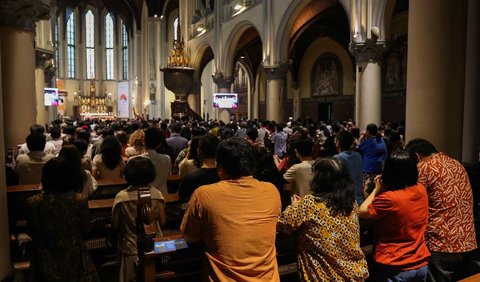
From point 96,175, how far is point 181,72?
19.2 m

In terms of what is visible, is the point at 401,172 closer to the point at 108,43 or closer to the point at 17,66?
the point at 17,66

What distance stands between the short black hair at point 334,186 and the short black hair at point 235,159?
43 centimetres

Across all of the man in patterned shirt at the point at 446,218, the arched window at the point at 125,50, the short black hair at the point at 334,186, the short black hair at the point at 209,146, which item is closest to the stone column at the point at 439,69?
the man in patterned shirt at the point at 446,218

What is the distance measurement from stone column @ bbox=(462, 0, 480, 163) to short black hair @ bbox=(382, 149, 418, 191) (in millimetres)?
5291

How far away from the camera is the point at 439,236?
9.86 ft

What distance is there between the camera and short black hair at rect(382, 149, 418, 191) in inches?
106

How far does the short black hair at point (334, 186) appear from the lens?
8.02ft

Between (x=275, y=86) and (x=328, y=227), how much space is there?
50.0 feet

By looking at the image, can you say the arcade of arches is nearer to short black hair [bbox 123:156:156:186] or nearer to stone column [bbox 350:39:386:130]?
stone column [bbox 350:39:386:130]

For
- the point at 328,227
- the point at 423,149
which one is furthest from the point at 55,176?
the point at 423,149

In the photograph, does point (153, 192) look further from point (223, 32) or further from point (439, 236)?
point (223, 32)

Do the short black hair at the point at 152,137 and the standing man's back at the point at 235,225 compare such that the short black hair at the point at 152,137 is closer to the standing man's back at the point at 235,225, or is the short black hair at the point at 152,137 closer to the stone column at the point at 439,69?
the standing man's back at the point at 235,225

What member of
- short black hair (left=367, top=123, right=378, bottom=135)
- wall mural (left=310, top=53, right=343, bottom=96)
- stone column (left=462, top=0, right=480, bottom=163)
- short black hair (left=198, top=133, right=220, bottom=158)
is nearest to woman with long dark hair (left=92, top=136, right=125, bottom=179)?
short black hair (left=198, top=133, right=220, bottom=158)

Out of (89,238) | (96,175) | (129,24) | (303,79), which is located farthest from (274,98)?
(129,24)
